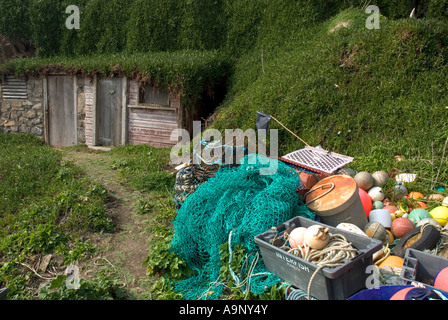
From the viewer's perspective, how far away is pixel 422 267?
355cm

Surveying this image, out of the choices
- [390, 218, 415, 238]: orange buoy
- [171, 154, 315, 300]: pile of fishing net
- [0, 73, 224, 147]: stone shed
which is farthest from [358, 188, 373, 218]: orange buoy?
[0, 73, 224, 147]: stone shed

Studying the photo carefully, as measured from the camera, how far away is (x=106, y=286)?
3.99 m

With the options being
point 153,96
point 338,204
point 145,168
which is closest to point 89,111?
point 153,96

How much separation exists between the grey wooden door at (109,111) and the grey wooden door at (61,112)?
128 centimetres

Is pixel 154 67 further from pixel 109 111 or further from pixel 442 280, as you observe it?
pixel 442 280

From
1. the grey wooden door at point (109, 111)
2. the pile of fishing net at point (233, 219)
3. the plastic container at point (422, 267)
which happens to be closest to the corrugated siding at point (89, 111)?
the grey wooden door at point (109, 111)

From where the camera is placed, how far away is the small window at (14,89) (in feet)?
45.9

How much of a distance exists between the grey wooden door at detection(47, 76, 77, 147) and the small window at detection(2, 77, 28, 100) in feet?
3.79

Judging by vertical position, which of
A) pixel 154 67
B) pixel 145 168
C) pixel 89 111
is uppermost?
pixel 154 67

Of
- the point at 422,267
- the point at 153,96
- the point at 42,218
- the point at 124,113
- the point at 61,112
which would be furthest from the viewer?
the point at 61,112

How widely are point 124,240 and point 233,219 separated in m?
2.09

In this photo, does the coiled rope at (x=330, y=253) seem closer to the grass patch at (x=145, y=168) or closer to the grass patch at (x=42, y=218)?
the grass patch at (x=42, y=218)

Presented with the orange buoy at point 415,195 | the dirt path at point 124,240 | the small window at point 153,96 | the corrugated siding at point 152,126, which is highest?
the small window at point 153,96
